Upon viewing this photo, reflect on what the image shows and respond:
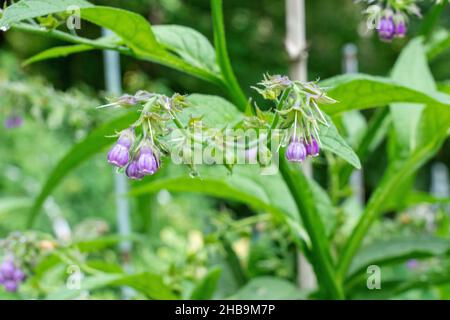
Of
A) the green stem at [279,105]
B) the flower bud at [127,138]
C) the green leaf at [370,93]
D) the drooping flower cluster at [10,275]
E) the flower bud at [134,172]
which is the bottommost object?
Result: the drooping flower cluster at [10,275]

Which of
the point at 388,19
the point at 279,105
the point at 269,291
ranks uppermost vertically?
the point at 388,19

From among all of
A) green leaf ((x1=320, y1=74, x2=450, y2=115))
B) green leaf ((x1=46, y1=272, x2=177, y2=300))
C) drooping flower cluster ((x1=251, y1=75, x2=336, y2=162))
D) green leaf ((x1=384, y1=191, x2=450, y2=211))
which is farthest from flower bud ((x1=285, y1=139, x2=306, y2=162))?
green leaf ((x1=384, y1=191, x2=450, y2=211))

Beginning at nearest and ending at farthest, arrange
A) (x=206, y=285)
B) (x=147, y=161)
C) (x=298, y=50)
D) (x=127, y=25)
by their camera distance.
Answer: (x=147, y=161), (x=127, y=25), (x=206, y=285), (x=298, y=50)

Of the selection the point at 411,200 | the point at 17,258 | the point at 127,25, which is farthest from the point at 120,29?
the point at 411,200

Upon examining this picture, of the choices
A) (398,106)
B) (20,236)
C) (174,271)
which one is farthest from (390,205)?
(20,236)

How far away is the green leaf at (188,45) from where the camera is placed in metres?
0.62

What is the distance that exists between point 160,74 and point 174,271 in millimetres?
2528

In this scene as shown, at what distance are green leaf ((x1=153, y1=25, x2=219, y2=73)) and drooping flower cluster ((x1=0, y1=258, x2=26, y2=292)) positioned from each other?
0.26 meters

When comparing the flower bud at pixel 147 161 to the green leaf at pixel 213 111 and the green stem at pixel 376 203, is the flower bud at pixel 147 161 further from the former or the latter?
the green stem at pixel 376 203

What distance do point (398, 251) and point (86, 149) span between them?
1.05ft

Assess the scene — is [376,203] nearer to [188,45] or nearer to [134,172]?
[188,45]

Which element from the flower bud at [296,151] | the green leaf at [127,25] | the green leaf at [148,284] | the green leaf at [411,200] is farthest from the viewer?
the green leaf at [411,200]

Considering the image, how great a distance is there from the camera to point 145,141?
0.44m

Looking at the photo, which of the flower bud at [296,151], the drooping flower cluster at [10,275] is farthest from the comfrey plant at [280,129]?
the drooping flower cluster at [10,275]
